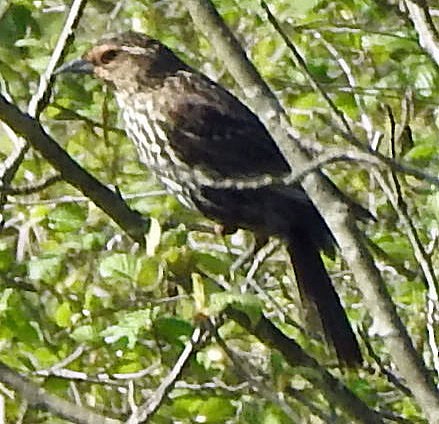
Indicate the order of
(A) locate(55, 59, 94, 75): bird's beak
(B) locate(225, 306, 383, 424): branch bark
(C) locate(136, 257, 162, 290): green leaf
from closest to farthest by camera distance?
(C) locate(136, 257, 162, 290): green leaf
(B) locate(225, 306, 383, 424): branch bark
(A) locate(55, 59, 94, 75): bird's beak

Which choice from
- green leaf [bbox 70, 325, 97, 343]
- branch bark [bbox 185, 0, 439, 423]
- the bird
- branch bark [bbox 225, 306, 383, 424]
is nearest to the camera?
branch bark [bbox 185, 0, 439, 423]

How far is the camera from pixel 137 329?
2346mm

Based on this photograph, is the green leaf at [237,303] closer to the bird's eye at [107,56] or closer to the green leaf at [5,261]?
the green leaf at [5,261]

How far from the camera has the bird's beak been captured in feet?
11.1

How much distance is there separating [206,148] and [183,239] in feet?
4.43

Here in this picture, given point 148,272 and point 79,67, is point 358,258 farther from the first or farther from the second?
point 79,67

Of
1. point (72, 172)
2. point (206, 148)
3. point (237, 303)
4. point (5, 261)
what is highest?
point (206, 148)

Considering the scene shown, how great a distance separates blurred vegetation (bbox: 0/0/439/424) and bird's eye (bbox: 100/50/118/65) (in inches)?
2.9

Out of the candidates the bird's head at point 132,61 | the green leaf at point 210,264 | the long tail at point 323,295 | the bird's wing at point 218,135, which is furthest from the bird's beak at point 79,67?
the green leaf at point 210,264

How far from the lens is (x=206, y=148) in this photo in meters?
3.71

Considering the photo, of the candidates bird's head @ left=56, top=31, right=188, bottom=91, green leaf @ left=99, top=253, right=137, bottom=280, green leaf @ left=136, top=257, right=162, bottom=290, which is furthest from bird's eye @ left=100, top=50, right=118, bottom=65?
green leaf @ left=136, top=257, right=162, bottom=290

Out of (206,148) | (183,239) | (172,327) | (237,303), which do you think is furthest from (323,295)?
(237,303)

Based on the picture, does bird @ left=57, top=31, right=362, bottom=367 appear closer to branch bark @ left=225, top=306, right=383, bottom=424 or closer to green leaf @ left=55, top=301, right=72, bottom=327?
green leaf @ left=55, top=301, right=72, bottom=327

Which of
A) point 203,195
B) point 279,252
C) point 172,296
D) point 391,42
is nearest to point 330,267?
point 279,252
